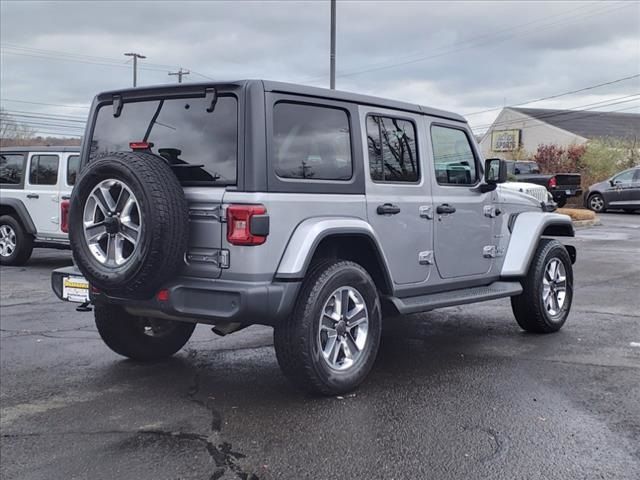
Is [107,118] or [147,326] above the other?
[107,118]

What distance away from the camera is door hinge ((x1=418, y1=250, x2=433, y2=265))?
211 inches

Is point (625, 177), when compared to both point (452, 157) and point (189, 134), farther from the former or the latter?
point (189, 134)

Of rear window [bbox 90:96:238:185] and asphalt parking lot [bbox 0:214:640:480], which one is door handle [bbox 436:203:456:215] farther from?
rear window [bbox 90:96:238:185]

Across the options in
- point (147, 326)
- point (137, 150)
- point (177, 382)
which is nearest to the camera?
point (137, 150)

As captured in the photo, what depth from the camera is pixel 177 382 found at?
A: 16.6 feet

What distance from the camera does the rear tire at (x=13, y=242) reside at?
1138cm

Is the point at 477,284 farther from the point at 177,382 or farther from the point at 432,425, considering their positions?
the point at 177,382

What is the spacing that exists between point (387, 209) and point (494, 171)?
64.1 inches

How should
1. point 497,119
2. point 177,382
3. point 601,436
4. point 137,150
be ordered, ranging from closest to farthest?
point 601,436
point 137,150
point 177,382
point 497,119

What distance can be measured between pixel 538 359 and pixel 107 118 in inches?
152

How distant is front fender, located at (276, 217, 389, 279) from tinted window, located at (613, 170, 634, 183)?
21.7m

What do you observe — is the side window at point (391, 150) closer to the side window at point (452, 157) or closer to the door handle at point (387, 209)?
the door handle at point (387, 209)

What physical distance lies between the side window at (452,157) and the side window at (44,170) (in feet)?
24.3

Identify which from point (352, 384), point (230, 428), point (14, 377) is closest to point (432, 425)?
point (352, 384)
